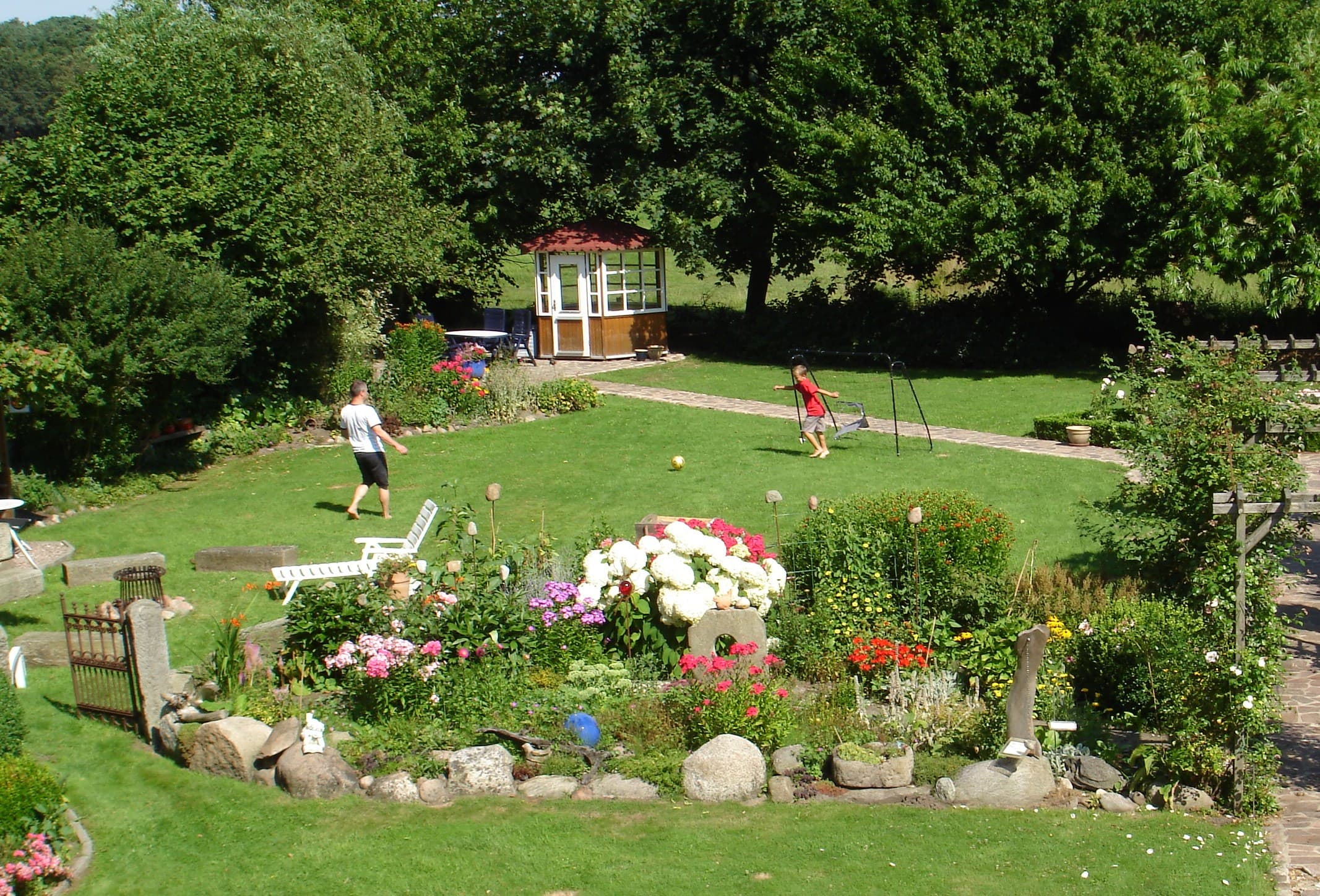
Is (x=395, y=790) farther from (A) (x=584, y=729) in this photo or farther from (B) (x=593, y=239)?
(B) (x=593, y=239)

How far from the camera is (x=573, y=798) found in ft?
25.0

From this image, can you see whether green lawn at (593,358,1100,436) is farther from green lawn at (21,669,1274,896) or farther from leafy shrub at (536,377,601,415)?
green lawn at (21,669,1274,896)

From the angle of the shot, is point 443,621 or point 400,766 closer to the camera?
point 400,766

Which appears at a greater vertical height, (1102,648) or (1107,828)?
(1102,648)

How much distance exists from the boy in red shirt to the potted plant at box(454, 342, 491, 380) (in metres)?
6.66

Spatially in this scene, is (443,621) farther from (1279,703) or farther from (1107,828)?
(1279,703)

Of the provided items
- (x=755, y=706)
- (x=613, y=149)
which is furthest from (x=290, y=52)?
(x=755, y=706)

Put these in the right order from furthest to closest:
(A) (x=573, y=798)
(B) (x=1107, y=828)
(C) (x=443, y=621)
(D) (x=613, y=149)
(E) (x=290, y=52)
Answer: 1. (D) (x=613, y=149)
2. (E) (x=290, y=52)
3. (C) (x=443, y=621)
4. (A) (x=573, y=798)
5. (B) (x=1107, y=828)

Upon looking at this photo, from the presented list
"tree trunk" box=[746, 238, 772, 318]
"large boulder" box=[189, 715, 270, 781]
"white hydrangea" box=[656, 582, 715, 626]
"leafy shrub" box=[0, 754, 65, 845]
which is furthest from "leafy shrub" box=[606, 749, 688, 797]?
"tree trunk" box=[746, 238, 772, 318]

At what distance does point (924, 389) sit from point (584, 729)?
15.9 metres

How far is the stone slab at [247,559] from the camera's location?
456 inches

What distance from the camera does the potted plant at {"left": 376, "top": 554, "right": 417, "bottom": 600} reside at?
930 centimetres

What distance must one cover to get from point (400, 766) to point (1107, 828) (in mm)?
4437

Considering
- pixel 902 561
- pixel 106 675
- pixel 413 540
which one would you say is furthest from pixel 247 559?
pixel 902 561
